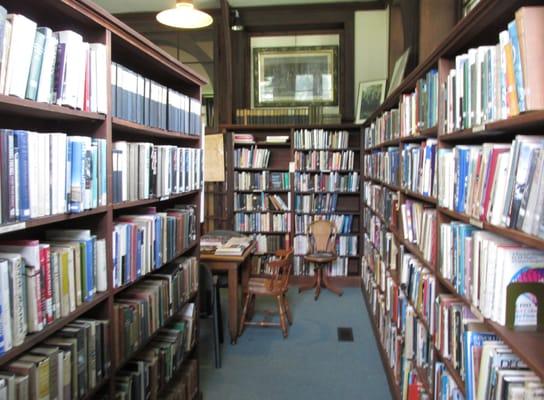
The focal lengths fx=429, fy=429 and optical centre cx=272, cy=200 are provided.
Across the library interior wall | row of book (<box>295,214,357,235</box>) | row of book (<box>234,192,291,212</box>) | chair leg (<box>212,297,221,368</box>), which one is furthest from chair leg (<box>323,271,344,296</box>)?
the library interior wall

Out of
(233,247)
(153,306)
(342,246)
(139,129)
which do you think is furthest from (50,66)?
(342,246)

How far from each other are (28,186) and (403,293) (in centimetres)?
220

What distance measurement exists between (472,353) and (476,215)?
0.48 metres

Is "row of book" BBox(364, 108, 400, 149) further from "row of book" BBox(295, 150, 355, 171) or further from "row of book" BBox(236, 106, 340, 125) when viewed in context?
"row of book" BBox(236, 106, 340, 125)

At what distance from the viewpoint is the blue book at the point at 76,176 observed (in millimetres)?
1448

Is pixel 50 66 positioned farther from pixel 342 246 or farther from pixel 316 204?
pixel 342 246

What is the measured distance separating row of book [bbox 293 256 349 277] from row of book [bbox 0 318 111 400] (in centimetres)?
402

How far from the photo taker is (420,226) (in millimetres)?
2326

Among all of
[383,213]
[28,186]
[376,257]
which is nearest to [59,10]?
[28,186]

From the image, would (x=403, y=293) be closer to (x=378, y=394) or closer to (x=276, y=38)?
(x=378, y=394)

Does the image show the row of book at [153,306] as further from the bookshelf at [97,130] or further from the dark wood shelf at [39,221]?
the dark wood shelf at [39,221]

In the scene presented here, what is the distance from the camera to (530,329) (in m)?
1.25

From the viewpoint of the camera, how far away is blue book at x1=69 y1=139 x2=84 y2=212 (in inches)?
57.0

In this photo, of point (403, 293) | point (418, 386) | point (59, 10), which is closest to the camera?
point (59, 10)
